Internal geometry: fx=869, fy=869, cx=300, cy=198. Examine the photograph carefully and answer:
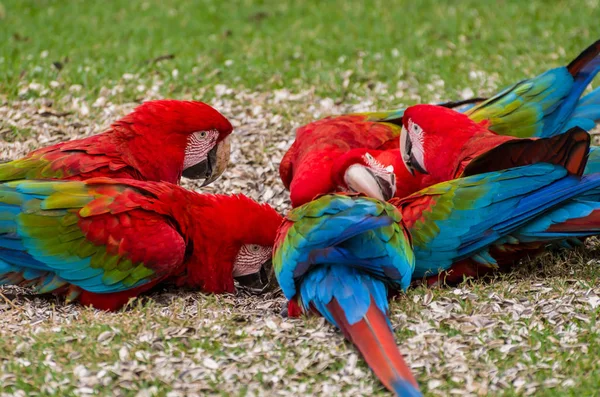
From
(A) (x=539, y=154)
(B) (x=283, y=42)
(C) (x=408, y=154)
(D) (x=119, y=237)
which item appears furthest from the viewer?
(B) (x=283, y=42)

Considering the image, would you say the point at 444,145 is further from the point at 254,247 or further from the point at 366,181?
the point at 254,247

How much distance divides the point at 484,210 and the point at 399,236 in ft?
1.58

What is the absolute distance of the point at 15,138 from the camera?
16.5 ft

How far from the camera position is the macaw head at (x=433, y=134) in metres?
4.12

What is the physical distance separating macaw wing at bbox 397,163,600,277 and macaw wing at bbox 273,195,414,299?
0.28 meters

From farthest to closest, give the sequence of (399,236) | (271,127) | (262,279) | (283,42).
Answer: (283,42)
(271,127)
(262,279)
(399,236)

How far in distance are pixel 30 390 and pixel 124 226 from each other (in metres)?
0.93

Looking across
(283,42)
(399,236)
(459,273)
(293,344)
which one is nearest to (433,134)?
(459,273)

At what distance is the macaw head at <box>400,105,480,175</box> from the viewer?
13.5 ft

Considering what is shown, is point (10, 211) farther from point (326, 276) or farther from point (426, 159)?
point (426, 159)

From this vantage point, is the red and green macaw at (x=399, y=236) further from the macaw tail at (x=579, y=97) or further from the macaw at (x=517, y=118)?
the macaw tail at (x=579, y=97)

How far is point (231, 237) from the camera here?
3729mm

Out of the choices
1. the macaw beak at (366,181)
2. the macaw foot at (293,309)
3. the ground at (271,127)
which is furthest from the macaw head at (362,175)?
the macaw foot at (293,309)

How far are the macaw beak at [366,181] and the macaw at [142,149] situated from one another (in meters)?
0.67
